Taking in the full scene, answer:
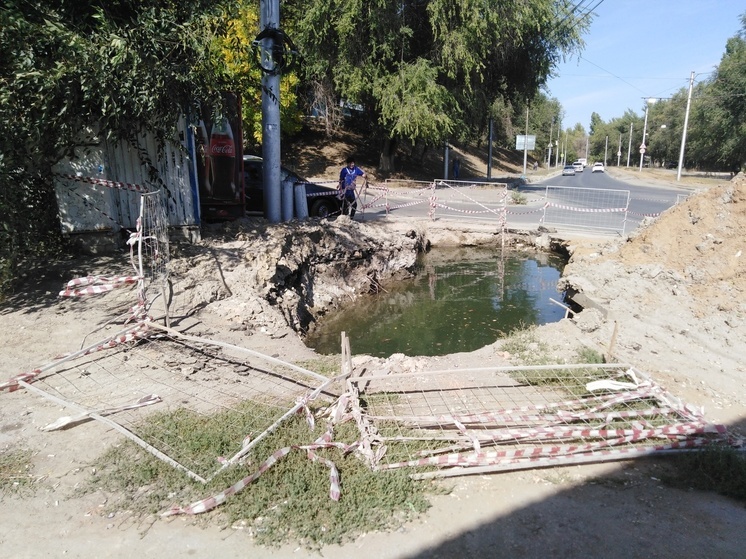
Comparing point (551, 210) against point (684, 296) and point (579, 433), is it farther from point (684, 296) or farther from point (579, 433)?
point (579, 433)

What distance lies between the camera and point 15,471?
4.05 metres

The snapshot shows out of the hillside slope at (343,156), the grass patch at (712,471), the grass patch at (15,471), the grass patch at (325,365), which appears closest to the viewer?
the grass patch at (15,471)

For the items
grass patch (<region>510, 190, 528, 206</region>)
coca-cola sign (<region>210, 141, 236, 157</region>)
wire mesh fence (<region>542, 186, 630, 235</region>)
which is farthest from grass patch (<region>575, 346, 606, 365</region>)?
grass patch (<region>510, 190, 528, 206</region>)

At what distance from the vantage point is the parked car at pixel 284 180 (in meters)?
13.7

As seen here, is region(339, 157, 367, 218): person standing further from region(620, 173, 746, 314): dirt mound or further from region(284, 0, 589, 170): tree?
region(284, 0, 589, 170): tree

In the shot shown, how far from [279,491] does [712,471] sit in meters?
3.52

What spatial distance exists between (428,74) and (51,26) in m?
19.4

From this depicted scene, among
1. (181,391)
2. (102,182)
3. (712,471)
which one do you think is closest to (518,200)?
(102,182)

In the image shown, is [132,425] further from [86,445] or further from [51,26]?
[51,26]

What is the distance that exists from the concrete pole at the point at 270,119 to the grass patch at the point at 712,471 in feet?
30.6

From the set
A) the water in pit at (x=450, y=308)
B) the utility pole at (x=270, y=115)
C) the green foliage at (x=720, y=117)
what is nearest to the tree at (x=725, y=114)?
the green foliage at (x=720, y=117)

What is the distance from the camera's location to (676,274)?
1022cm

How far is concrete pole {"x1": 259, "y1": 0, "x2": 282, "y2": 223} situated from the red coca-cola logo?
71 centimetres

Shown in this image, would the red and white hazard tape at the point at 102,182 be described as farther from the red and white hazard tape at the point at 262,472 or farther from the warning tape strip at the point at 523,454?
the warning tape strip at the point at 523,454
